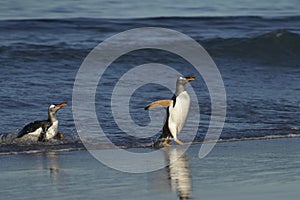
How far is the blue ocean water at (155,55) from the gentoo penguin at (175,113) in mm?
237

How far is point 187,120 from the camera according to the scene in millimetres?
10859

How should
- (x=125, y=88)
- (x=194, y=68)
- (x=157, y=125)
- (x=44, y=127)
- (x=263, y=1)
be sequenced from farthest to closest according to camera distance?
(x=263, y=1)
(x=194, y=68)
(x=125, y=88)
(x=157, y=125)
(x=44, y=127)

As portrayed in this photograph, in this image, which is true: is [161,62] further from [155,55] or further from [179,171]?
[179,171]

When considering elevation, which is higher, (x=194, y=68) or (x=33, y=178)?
(x=194, y=68)

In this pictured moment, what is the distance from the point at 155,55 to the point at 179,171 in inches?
371

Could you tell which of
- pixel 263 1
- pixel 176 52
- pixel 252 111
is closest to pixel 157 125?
pixel 252 111

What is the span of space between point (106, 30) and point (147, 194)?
1314cm

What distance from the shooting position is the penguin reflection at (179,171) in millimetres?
6723

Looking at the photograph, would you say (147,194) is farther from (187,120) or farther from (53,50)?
(53,50)

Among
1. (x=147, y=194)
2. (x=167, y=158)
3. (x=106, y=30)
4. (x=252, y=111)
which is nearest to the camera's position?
(x=147, y=194)

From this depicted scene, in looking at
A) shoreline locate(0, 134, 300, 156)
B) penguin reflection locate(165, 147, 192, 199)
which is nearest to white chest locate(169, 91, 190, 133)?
shoreline locate(0, 134, 300, 156)

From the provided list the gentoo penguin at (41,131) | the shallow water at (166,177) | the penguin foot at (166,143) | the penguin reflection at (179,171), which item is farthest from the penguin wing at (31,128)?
the penguin reflection at (179,171)

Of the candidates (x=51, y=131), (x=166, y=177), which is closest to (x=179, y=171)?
(x=166, y=177)

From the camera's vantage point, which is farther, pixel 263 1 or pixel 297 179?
pixel 263 1
